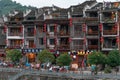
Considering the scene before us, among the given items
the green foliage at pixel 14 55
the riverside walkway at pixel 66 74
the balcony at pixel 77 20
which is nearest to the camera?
the riverside walkway at pixel 66 74

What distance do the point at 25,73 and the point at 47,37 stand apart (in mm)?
17606

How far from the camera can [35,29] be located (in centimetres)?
8262

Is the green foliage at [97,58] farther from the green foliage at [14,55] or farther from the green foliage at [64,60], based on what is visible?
the green foliage at [14,55]

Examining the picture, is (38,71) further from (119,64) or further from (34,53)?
(34,53)

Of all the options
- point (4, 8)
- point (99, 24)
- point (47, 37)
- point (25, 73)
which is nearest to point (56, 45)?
point (47, 37)

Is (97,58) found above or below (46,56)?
above

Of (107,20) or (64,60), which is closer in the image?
(64,60)

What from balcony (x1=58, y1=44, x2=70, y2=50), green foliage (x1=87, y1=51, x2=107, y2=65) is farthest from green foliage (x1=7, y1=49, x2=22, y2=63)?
green foliage (x1=87, y1=51, x2=107, y2=65)

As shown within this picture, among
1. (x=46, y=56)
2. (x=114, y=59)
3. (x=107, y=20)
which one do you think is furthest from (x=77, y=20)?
(x=114, y=59)

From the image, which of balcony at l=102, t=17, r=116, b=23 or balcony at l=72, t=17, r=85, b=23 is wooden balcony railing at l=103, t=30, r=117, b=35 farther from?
balcony at l=72, t=17, r=85, b=23

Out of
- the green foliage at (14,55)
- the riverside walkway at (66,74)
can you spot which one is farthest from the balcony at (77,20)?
the riverside walkway at (66,74)


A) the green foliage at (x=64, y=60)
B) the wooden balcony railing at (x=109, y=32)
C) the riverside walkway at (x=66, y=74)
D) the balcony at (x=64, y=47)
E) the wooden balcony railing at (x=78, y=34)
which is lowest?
the riverside walkway at (x=66, y=74)

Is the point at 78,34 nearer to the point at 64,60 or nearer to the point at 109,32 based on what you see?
the point at 109,32

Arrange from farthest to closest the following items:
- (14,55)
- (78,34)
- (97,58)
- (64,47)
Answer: (64,47) → (14,55) → (78,34) → (97,58)
